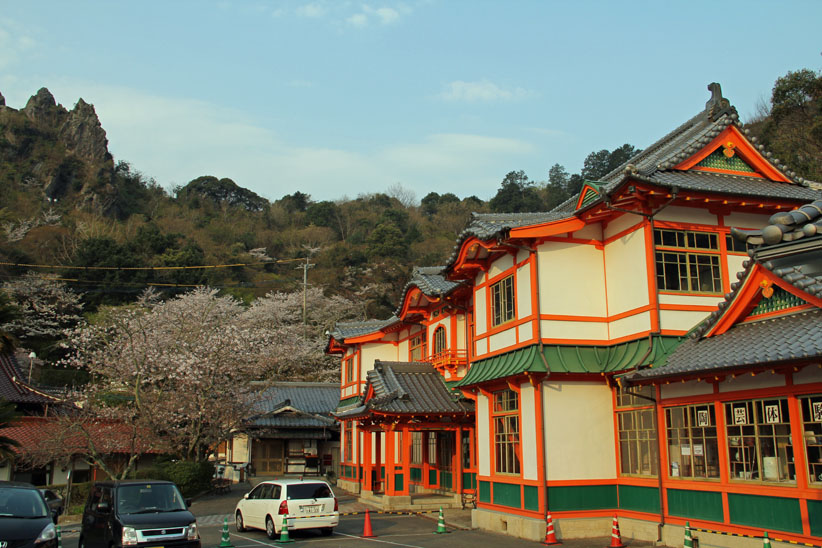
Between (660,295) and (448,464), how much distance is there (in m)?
13.3

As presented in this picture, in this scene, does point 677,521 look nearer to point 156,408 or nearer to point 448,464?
point 448,464

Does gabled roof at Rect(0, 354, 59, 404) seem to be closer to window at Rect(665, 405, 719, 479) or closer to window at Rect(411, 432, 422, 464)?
window at Rect(411, 432, 422, 464)

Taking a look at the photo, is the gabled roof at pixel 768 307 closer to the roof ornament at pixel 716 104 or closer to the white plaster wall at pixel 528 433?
the white plaster wall at pixel 528 433

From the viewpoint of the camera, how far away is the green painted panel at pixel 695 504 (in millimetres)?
12195

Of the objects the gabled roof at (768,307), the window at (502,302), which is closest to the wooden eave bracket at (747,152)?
the gabled roof at (768,307)

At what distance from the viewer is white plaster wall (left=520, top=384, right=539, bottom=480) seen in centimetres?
1501

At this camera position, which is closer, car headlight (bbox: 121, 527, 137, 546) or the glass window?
car headlight (bbox: 121, 527, 137, 546)

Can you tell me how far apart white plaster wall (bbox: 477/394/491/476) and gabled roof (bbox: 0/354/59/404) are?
21843mm

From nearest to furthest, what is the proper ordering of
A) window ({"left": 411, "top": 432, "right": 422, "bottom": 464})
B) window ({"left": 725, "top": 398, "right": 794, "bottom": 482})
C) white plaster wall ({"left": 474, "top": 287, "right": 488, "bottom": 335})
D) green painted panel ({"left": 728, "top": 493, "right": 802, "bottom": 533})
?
green painted panel ({"left": 728, "top": 493, "right": 802, "bottom": 533}) < window ({"left": 725, "top": 398, "right": 794, "bottom": 482}) < white plaster wall ({"left": 474, "top": 287, "right": 488, "bottom": 335}) < window ({"left": 411, "top": 432, "right": 422, "bottom": 464})

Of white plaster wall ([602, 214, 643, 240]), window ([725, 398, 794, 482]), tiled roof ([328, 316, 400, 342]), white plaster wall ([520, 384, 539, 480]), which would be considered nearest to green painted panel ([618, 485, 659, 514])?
white plaster wall ([520, 384, 539, 480])

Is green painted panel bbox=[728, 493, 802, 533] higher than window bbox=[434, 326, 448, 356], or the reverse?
window bbox=[434, 326, 448, 356]

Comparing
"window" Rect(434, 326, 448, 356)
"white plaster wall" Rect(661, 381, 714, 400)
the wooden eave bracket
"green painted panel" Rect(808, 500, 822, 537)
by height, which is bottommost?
"green painted panel" Rect(808, 500, 822, 537)

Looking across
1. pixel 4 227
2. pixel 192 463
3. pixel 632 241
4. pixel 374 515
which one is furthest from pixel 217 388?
pixel 4 227

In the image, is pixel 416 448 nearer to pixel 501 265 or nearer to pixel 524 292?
pixel 501 265
